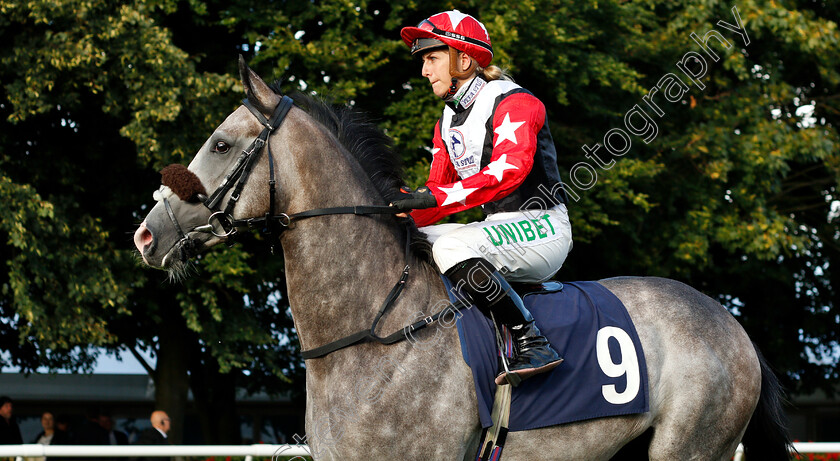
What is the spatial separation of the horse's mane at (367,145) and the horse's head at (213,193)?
0.37m

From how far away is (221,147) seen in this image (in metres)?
3.69

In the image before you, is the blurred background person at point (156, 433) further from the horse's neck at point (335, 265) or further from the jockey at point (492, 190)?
the horse's neck at point (335, 265)

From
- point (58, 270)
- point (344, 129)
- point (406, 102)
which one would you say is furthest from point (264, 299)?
point (344, 129)

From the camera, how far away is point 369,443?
11.6 ft

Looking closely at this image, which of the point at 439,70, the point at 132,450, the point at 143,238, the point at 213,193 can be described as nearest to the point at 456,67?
the point at 439,70

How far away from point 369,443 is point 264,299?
9.94 m

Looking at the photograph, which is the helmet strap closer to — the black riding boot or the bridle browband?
the bridle browband

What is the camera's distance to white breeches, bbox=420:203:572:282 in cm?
384

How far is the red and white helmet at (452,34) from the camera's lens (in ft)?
13.5

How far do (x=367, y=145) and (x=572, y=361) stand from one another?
1.42 meters

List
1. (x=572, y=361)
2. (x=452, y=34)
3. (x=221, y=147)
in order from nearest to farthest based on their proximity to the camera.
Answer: (x=221, y=147), (x=572, y=361), (x=452, y=34)

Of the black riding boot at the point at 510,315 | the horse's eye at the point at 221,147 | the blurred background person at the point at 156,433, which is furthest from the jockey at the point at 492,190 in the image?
the blurred background person at the point at 156,433

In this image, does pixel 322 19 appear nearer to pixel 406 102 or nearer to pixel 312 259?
pixel 406 102

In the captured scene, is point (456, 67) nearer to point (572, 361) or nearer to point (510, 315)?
point (510, 315)
